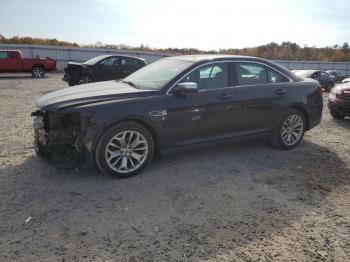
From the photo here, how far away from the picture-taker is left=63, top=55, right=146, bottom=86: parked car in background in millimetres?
13828

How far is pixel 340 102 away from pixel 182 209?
270 inches

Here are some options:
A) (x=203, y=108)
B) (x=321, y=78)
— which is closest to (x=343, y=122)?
(x=203, y=108)

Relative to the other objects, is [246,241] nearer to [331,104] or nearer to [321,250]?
[321,250]

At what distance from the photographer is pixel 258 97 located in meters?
5.68

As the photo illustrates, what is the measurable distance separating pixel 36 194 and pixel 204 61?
300 cm

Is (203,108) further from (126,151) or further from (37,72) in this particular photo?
(37,72)

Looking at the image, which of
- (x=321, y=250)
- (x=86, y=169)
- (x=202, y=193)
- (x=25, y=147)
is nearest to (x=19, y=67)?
(x=25, y=147)

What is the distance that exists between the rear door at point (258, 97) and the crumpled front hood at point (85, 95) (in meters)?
1.58

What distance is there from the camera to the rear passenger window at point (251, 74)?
559 cm

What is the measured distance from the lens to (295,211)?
12.7ft

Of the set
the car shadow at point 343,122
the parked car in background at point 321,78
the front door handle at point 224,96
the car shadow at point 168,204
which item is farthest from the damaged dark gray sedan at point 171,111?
the parked car in background at point 321,78

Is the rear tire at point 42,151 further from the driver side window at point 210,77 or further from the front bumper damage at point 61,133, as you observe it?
the driver side window at point 210,77

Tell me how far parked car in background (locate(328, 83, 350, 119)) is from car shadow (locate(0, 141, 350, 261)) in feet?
13.0

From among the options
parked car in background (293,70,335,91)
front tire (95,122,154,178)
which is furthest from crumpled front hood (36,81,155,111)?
parked car in background (293,70,335,91)
